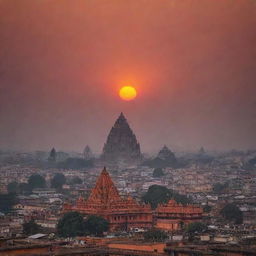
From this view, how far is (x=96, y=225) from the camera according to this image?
29203 mm

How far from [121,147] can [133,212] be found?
49083 millimetres

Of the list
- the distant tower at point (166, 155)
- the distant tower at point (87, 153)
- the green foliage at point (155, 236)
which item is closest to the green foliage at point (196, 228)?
the green foliage at point (155, 236)

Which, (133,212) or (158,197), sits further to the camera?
(158,197)

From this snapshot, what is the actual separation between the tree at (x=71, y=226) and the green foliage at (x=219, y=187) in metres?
24.8

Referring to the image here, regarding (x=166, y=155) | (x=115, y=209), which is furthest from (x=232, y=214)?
(x=166, y=155)

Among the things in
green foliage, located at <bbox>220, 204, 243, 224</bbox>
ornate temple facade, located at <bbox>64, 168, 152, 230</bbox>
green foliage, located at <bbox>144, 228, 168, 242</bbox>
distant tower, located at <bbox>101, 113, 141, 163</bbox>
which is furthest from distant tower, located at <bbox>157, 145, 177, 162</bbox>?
green foliage, located at <bbox>144, 228, 168, 242</bbox>

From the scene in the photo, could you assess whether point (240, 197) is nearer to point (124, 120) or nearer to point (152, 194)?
point (152, 194)

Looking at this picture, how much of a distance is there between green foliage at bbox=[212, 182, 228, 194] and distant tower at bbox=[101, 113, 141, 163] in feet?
71.4

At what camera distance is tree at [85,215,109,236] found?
28656mm

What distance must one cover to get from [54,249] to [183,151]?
61.8 m

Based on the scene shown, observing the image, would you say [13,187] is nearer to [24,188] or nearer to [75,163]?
[24,188]

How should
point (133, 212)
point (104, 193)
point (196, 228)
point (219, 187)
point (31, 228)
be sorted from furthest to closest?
point (219, 187) → point (104, 193) → point (133, 212) → point (31, 228) → point (196, 228)

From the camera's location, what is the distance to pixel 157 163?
79.3 meters

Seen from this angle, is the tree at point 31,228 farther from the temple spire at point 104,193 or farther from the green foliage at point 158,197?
the green foliage at point 158,197
